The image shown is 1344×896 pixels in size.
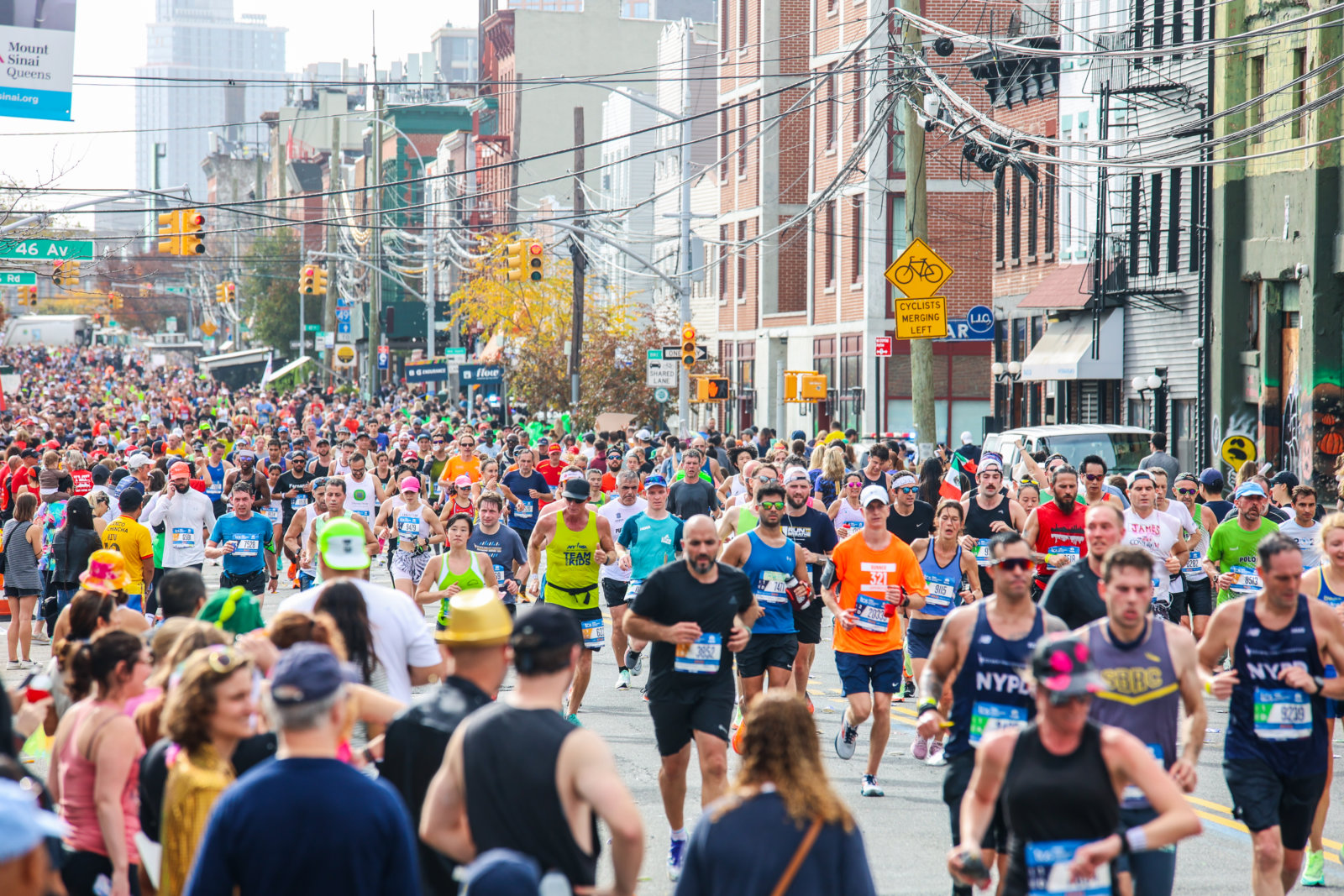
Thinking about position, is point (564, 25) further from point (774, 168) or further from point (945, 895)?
point (945, 895)

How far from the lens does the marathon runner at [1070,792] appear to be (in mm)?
5164

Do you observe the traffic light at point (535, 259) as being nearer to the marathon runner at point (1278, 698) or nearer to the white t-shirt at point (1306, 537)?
the white t-shirt at point (1306, 537)

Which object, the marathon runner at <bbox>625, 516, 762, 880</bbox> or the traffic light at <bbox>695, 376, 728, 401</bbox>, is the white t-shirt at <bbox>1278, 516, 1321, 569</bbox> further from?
the traffic light at <bbox>695, 376, 728, 401</bbox>

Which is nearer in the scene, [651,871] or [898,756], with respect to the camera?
[651,871]

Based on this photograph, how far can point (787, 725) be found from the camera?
14.9 feet

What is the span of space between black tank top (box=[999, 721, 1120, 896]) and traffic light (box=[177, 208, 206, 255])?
28.2 meters

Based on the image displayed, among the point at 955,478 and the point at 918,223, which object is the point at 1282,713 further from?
the point at 918,223

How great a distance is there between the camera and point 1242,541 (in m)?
12.3

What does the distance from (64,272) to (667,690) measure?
28.3 meters

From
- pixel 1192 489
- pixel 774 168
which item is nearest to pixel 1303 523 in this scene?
pixel 1192 489

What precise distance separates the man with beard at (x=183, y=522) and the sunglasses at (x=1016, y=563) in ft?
31.3

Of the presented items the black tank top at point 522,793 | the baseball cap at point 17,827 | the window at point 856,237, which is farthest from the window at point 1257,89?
the baseball cap at point 17,827

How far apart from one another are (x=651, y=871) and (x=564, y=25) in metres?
80.3

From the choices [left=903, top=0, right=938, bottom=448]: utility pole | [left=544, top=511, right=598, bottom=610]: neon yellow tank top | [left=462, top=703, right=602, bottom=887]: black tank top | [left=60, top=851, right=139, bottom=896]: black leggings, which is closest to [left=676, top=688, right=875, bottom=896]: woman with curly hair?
[left=462, top=703, right=602, bottom=887]: black tank top
